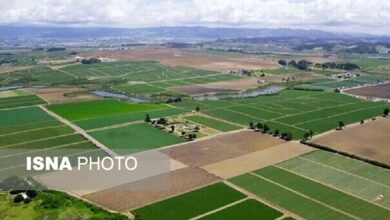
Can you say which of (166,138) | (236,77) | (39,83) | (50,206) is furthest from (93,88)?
(50,206)

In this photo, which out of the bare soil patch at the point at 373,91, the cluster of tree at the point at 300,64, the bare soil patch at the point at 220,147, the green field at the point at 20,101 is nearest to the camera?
the bare soil patch at the point at 220,147

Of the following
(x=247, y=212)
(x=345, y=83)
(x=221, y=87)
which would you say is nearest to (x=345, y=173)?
(x=247, y=212)

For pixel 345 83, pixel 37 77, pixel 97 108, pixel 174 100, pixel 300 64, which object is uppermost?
pixel 300 64

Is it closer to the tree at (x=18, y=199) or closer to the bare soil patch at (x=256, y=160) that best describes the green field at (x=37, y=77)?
the bare soil patch at (x=256, y=160)

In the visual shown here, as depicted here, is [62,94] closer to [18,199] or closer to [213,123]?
[213,123]

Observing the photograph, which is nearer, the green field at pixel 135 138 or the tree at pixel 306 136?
the green field at pixel 135 138

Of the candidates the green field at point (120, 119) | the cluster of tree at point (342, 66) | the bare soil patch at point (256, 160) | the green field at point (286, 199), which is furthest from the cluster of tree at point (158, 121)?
the cluster of tree at point (342, 66)

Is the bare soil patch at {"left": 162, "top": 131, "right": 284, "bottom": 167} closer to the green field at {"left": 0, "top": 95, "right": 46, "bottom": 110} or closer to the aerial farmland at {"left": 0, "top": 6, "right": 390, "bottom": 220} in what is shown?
the aerial farmland at {"left": 0, "top": 6, "right": 390, "bottom": 220}

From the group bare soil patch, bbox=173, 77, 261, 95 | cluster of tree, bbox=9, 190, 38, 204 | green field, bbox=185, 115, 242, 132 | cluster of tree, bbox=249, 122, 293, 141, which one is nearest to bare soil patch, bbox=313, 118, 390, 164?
cluster of tree, bbox=249, 122, 293, 141
